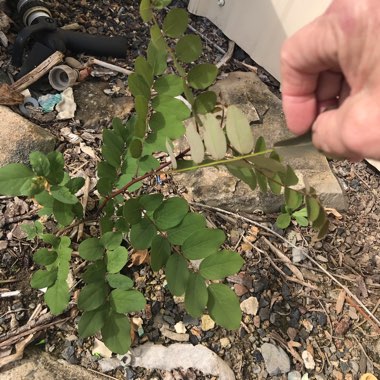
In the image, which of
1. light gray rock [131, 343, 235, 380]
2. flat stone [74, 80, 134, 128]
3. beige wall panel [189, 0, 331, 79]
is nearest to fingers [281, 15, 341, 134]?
light gray rock [131, 343, 235, 380]

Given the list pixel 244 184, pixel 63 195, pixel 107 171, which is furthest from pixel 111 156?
pixel 244 184

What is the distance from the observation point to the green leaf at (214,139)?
0.86m

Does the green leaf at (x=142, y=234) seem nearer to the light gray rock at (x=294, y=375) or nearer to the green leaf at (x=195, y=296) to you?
the green leaf at (x=195, y=296)

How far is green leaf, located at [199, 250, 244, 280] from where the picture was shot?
0.99 metres

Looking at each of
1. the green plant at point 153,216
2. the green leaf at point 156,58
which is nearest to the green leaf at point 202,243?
the green plant at point 153,216

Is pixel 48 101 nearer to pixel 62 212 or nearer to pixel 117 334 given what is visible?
pixel 62 212

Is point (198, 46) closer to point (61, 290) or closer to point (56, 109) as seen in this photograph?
Result: point (61, 290)

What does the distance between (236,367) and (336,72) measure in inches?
32.1

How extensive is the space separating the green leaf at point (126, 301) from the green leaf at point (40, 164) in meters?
0.29

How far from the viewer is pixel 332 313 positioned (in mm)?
1512

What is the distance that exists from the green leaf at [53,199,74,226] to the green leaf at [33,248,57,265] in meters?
0.07

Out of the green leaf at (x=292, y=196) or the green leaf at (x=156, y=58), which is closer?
the green leaf at (x=292, y=196)

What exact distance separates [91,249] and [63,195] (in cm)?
13

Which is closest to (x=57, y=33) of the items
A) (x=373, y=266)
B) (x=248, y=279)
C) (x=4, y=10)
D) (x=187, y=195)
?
(x=4, y=10)
